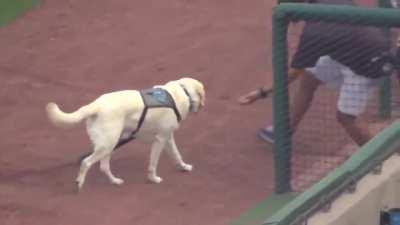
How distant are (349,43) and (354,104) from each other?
463 millimetres

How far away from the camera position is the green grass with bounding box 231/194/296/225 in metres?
7.39

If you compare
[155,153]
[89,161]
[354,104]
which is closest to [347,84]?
[354,104]

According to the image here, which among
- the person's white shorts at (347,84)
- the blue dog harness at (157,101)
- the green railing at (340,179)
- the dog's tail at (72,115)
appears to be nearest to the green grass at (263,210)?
the person's white shorts at (347,84)

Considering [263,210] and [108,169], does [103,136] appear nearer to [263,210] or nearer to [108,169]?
[108,169]

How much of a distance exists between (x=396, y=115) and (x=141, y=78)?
2402mm

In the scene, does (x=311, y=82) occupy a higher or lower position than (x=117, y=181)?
higher

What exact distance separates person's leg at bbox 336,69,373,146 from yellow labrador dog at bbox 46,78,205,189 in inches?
38.0

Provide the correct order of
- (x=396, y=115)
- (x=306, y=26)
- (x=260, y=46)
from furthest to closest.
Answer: (x=260, y=46), (x=396, y=115), (x=306, y=26)

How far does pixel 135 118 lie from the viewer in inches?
309

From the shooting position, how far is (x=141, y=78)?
10.0 meters

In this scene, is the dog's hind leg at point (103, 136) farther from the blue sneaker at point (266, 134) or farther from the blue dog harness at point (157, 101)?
the blue sneaker at point (266, 134)

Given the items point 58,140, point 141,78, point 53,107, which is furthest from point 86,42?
point 53,107

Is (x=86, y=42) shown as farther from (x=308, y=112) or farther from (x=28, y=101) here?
(x=308, y=112)

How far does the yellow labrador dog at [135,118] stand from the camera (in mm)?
7727
